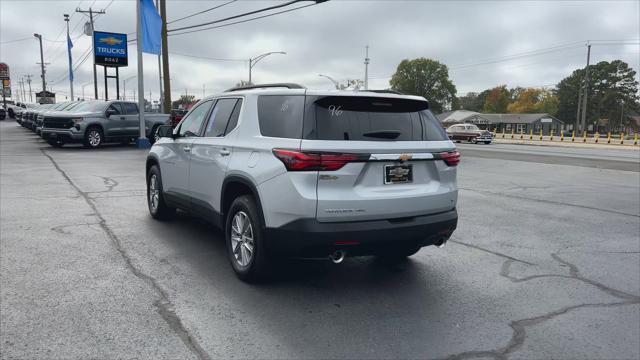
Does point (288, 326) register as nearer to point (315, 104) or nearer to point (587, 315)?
point (315, 104)

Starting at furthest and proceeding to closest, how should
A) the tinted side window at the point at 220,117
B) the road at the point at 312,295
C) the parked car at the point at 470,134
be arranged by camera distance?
the parked car at the point at 470,134 → the tinted side window at the point at 220,117 → the road at the point at 312,295

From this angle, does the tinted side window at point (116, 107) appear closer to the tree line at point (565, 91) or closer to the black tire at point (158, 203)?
the black tire at point (158, 203)

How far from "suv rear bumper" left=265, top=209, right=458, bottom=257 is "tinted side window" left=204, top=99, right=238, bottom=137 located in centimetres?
156

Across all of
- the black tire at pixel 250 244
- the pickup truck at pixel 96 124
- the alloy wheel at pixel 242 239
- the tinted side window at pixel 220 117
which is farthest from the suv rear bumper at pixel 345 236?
the pickup truck at pixel 96 124

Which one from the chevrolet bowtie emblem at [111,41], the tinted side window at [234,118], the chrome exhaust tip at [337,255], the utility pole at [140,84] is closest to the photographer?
the chrome exhaust tip at [337,255]

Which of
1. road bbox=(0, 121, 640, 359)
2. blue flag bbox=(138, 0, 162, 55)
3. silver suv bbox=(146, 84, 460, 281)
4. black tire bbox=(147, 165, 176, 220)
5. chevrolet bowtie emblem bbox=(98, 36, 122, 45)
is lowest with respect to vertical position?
road bbox=(0, 121, 640, 359)

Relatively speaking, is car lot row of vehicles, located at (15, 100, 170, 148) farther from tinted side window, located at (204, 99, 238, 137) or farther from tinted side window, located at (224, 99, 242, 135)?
tinted side window, located at (224, 99, 242, 135)

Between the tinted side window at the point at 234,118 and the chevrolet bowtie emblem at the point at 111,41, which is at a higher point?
the chevrolet bowtie emblem at the point at 111,41

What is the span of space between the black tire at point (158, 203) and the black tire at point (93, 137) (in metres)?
14.4

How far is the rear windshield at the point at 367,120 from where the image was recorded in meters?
4.11

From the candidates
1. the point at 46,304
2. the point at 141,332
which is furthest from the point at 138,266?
the point at 141,332

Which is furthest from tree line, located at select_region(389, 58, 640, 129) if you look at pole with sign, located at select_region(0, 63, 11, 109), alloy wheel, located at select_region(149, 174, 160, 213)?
alloy wheel, located at select_region(149, 174, 160, 213)

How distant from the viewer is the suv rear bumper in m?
3.97

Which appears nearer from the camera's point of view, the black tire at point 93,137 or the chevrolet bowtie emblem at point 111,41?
the black tire at point 93,137
